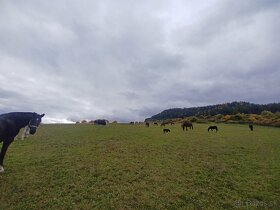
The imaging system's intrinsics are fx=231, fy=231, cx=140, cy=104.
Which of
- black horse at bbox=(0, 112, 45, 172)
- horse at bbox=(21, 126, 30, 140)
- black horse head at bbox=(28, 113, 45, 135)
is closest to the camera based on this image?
black horse at bbox=(0, 112, 45, 172)

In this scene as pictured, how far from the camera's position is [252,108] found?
505 ft

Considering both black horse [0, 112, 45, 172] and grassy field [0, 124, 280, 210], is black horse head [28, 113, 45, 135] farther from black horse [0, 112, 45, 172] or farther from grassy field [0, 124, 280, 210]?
grassy field [0, 124, 280, 210]

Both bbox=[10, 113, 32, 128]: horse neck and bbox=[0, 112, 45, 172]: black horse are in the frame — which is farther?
bbox=[10, 113, 32, 128]: horse neck

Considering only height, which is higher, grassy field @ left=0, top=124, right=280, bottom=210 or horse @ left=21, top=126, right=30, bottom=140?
horse @ left=21, top=126, right=30, bottom=140

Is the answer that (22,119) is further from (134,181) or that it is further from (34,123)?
(134,181)

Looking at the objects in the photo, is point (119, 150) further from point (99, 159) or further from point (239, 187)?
point (239, 187)

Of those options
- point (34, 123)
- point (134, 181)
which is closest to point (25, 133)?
point (34, 123)

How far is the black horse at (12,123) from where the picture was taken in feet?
42.0

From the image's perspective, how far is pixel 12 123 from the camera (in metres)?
13.1

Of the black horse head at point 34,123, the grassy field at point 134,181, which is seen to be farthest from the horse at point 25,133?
the black horse head at point 34,123

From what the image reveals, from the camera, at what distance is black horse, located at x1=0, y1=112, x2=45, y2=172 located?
12.8 metres

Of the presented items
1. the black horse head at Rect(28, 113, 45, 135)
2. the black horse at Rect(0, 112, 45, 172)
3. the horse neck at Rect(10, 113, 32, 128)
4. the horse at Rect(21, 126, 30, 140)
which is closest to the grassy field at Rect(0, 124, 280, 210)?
the black horse at Rect(0, 112, 45, 172)

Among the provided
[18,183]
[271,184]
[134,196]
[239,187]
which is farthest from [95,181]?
[271,184]

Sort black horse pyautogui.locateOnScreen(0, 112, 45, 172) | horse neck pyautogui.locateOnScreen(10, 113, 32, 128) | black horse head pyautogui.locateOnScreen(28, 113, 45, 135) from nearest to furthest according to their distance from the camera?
1. black horse pyautogui.locateOnScreen(0, 112, 45, 172)
2. horse neck pyautogui.locateOnScreen(10, 113, 32, 128)
3. black horse head pyautogui.locateOnScreen(28, 113, 45, 135)
